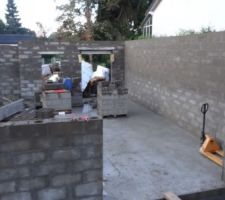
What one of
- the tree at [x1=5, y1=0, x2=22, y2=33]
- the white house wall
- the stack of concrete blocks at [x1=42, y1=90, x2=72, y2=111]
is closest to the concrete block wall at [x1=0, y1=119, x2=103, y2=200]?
the stack of concrete blocks at [x1=42, y1=90, x2=72, y2=111]

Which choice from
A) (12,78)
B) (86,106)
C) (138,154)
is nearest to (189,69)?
(138,154)

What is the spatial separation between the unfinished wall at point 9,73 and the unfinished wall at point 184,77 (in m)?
4.79

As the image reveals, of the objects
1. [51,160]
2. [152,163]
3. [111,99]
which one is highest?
[51,160]

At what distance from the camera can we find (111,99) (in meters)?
9.48

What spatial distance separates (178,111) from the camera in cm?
852

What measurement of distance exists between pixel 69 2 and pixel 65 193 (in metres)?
19.3

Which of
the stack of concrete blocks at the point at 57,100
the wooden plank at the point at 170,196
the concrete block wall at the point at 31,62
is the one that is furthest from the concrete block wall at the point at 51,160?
the concrete block wall at the point at 31,62

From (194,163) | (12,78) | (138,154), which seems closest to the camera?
(194,163)

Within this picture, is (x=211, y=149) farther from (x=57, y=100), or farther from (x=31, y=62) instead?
(x=31, y=62)

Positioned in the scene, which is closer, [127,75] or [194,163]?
[194,163]

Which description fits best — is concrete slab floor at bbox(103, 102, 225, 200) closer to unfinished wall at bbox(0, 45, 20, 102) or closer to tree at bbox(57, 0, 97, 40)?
unfinished wall at bbox(0, 45, 20, 102)

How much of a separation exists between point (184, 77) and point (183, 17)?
809 centimetres

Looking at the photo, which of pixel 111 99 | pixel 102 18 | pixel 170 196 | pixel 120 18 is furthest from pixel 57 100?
pixel 120 18

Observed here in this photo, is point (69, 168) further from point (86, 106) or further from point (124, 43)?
point (124, 43)
